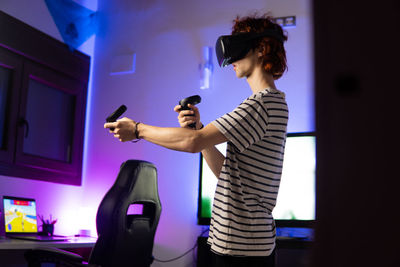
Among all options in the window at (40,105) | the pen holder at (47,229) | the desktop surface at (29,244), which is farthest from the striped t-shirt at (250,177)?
the window at (40,105)

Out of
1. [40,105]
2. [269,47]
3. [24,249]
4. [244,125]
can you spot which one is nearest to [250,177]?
[244,125]

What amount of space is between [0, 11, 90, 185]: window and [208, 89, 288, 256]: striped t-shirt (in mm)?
2372

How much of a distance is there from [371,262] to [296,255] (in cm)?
285

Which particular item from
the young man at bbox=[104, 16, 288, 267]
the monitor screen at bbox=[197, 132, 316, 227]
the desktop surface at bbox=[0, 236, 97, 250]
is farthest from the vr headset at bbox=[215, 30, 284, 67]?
the desktop surface at bbox=[0, 236, 97, 250]

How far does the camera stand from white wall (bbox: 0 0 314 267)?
335 centimetres

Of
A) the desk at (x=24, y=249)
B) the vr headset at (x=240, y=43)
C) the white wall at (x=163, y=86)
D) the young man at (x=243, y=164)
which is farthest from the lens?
the white wall at (x=163, y=86)

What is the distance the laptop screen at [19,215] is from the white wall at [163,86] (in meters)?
0.16

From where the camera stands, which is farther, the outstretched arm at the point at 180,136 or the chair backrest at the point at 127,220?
the chair backrest at the point at 127,220

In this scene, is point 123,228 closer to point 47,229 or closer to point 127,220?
point 127,220

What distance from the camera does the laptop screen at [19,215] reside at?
2941 mm

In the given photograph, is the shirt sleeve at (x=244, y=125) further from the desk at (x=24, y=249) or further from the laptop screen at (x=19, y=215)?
the laptop screen at (x=19, y=215)

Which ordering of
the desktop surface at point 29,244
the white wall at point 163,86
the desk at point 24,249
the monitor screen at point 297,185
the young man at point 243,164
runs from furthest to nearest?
the white wall at point 163,86, the monitor screen at point 297,185, the desk at point 24,249, the desktop surface at point 29,244, the young man at point 243,164

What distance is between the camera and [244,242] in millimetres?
1258

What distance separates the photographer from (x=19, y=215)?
3.05m
